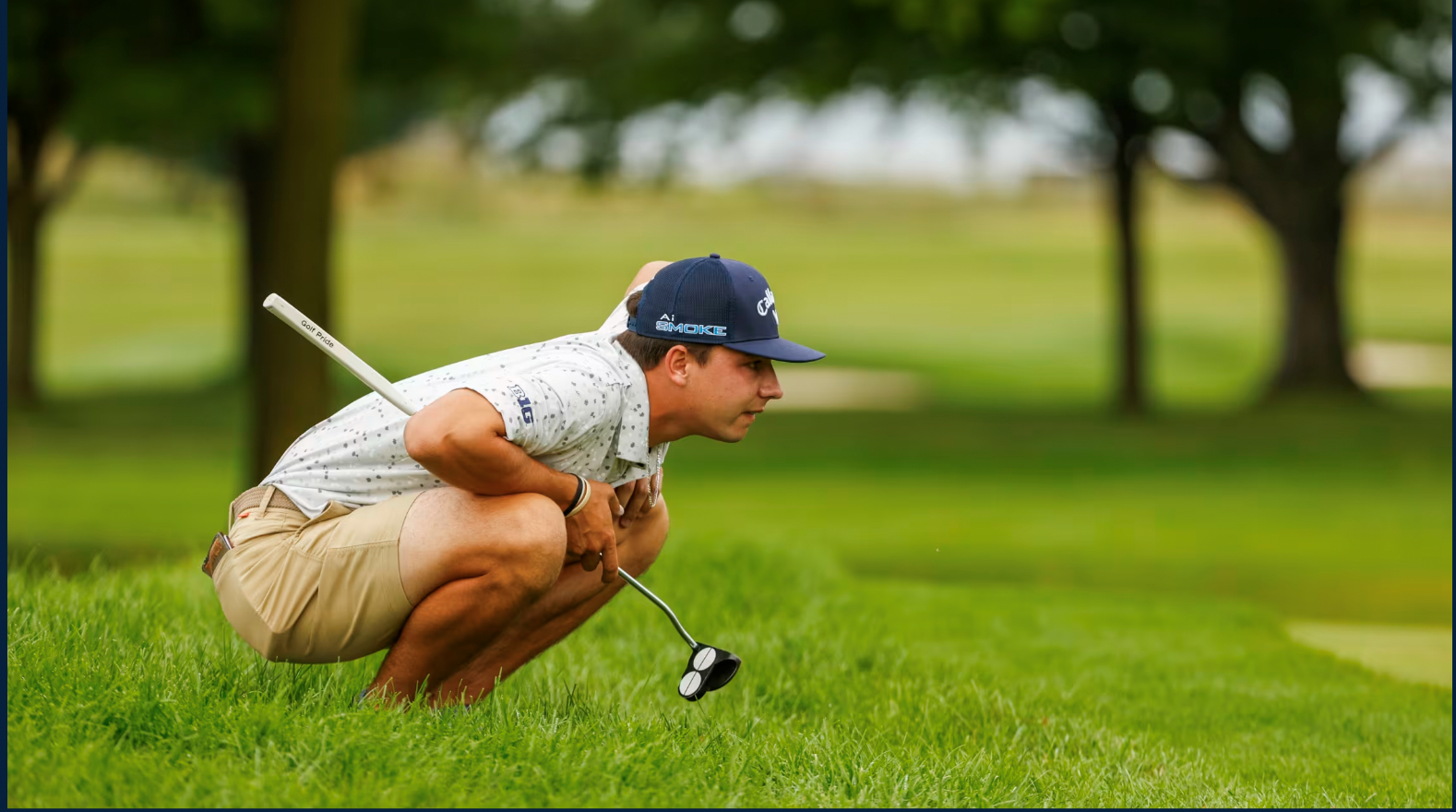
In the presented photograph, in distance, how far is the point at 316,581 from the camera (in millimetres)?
3625

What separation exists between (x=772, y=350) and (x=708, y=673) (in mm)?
917

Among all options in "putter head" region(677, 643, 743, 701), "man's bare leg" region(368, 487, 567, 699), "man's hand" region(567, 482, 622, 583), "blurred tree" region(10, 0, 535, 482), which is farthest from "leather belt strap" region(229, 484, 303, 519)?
"blurred tree" region(10, 0, 535, 482)

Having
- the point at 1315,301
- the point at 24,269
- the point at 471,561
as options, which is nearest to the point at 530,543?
the point at 471,561

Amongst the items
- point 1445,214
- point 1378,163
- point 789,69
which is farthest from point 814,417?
point 1445,214

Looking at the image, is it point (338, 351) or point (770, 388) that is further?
point (770, 388)

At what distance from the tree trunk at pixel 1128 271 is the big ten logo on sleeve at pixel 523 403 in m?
15.1

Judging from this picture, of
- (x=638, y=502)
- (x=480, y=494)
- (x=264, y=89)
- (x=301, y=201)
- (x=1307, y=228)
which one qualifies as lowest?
(x=638, y=502)

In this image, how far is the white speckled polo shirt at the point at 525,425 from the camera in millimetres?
3441

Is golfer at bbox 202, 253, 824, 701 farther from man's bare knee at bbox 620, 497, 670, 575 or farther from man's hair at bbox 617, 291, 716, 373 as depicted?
man's bare knee at bbox 620, 497, 670, 575

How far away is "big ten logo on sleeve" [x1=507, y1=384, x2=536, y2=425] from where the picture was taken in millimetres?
3377

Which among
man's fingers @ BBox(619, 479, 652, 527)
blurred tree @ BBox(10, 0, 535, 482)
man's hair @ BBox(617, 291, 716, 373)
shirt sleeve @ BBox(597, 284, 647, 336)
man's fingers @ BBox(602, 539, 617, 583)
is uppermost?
blurred tree @ BBox(10, 0, 535, 482)

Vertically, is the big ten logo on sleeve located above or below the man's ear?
below

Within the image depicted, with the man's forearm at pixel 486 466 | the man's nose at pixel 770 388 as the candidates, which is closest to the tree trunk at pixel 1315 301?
the man's nose at pixel 770 388

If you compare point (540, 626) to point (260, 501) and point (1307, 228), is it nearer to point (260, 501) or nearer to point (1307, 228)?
point (260, 501)
